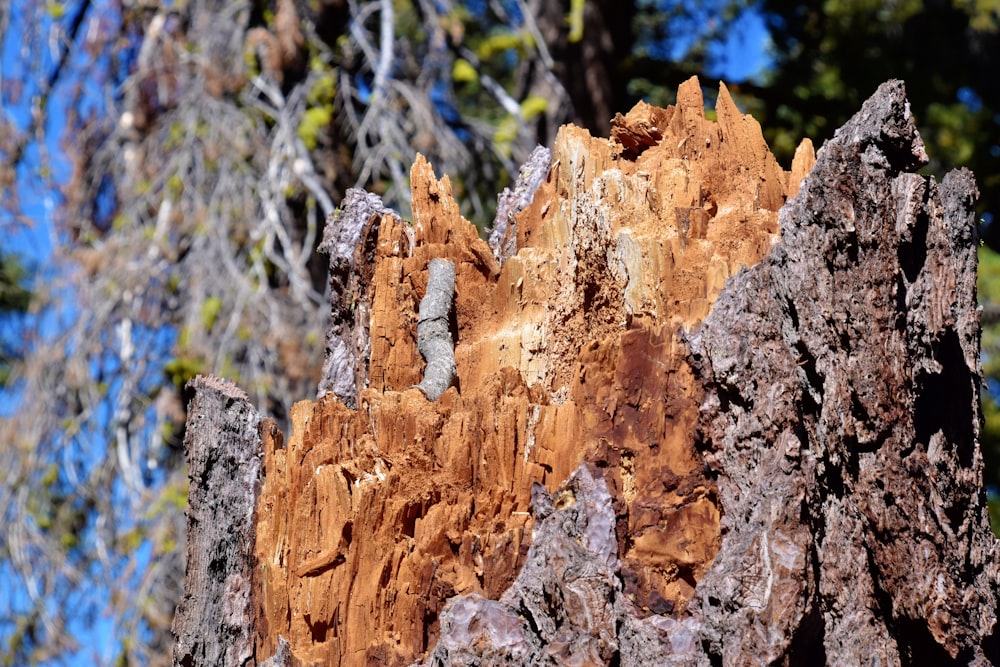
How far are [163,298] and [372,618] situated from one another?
77.0 inches

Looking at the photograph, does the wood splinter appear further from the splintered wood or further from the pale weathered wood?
the pale weathered wood

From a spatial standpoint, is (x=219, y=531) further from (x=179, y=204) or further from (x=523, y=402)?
(x=179, y=204)

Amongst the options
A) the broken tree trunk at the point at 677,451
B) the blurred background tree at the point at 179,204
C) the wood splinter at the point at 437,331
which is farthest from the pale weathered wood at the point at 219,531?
the blurred background tree at the point at 179,204

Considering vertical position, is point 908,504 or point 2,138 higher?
point 2,138

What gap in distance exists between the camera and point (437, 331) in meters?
1.48

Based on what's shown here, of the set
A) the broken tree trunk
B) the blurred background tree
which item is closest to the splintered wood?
the broken tree trunk

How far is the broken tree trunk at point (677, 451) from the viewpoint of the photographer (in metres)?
1.17

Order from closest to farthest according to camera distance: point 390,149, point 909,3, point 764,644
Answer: point 764,644
point 390,149
point 909,3

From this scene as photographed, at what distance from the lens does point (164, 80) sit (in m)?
3.22

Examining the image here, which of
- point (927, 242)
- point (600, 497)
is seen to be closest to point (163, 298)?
point (600, 497)

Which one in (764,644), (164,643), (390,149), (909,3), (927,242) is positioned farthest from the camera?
(909,3)

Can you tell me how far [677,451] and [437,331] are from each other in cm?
40

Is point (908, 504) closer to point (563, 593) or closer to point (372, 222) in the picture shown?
point (563, 593)

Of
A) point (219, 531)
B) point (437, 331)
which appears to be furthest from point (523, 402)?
point (219, 531)
